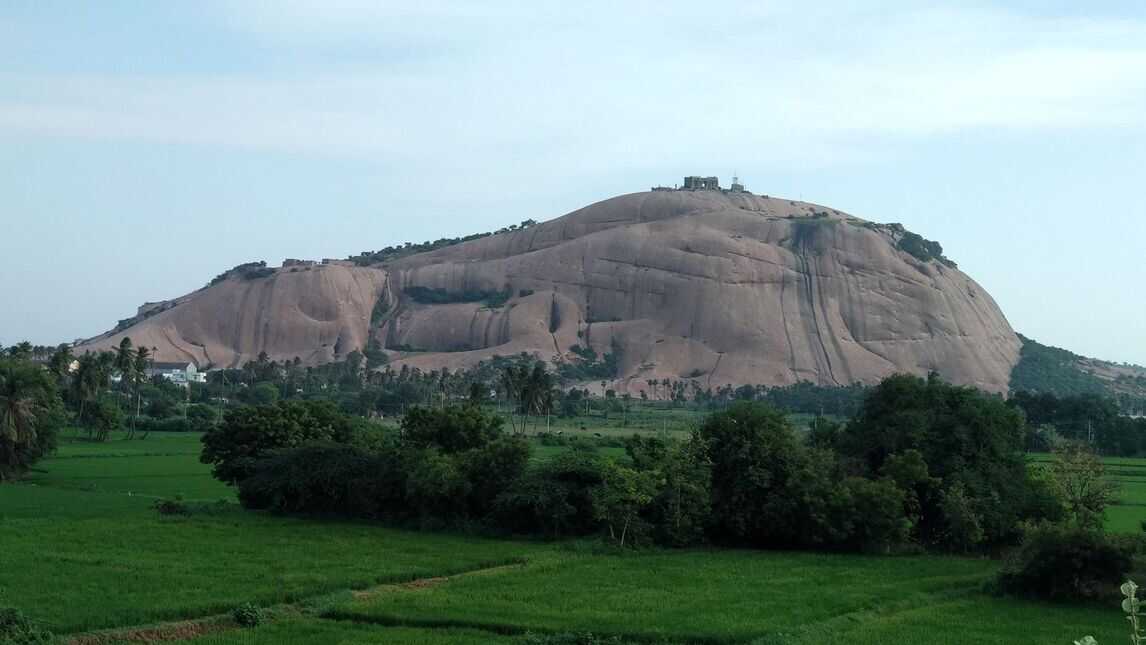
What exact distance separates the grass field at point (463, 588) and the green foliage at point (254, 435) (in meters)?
6.17

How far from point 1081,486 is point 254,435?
2767 cm

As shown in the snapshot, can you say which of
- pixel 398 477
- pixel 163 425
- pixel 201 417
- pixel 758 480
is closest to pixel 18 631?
pixel 398 477

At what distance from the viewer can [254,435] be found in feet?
148

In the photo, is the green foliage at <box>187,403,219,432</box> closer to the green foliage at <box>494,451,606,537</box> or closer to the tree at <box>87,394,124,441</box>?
the tree at <box>87,394,124,441</box>

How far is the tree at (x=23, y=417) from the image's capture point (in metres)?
50.0

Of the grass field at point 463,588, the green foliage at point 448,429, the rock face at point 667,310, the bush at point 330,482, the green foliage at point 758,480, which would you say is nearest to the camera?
the grass field at point 463,588

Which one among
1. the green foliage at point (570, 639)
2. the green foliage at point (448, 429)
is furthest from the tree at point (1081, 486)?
the green foliage at point (570, 639)

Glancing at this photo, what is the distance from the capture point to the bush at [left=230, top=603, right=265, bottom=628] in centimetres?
2252

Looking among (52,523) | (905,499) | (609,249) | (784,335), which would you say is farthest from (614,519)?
(609,249)

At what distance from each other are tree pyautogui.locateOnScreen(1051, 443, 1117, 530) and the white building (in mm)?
101936

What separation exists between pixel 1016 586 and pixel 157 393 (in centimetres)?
7714

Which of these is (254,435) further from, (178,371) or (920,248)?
(920,248)

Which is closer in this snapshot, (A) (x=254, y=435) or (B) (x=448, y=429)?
(B) (x=448, y=429)

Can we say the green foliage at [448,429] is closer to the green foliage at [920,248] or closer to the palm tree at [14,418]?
the palm tree at [14,418]
